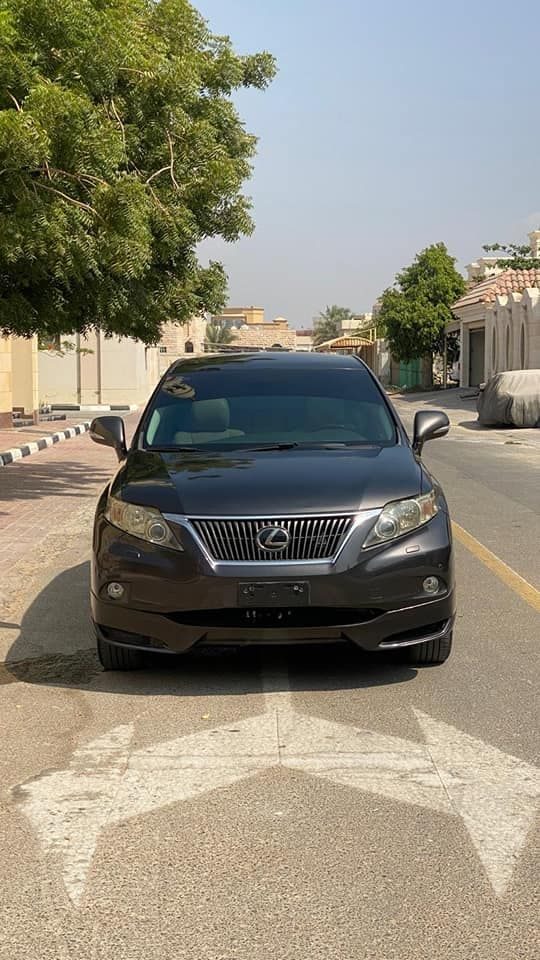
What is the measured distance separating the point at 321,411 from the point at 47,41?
529cm

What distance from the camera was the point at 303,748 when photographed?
478 cm

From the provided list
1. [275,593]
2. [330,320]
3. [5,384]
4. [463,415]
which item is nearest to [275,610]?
[275,593]

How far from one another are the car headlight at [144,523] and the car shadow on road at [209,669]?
22.4 inches

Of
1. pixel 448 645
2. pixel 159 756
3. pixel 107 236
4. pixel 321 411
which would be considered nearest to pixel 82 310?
pixel 107 236

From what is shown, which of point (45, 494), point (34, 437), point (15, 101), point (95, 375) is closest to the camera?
point (15, 101)

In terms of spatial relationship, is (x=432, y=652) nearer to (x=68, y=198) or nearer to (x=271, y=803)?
(x=271, y=803)

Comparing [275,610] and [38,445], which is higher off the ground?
[275,610]

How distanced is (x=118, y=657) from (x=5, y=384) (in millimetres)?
22225

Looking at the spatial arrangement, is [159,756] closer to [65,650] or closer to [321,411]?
[65,650]

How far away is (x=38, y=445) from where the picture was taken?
A: 22.8 metres

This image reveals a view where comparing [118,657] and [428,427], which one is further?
[428,427]

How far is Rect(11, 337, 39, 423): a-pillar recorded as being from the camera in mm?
32031

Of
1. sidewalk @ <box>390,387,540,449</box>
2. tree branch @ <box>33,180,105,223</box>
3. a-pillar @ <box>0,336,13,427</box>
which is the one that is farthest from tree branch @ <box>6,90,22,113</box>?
a-pillar @ <box>0,336,13,427</box>

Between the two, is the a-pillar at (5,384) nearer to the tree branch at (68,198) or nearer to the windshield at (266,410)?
the tree branch at (68,198)
